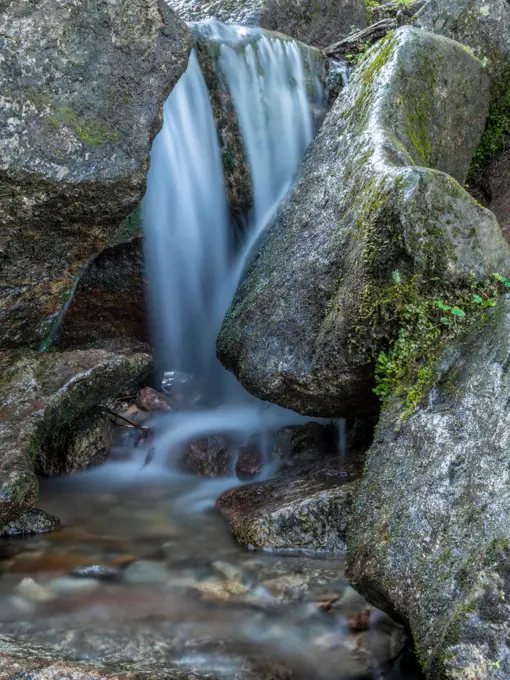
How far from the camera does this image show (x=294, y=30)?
8484 mm

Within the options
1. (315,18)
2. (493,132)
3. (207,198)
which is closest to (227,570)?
(207,198)

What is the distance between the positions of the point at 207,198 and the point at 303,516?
11.9 ft

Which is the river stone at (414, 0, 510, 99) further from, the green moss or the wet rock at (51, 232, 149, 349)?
the wet rock at (51, 232, 149, 349)

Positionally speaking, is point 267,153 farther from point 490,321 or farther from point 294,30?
point 490,321

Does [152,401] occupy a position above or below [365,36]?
below

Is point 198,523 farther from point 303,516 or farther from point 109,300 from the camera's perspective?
point 109,300

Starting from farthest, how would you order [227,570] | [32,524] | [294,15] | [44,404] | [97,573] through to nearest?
[294,15], [44,404], [32,524], [227,570], [97,573]

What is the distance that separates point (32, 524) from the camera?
4117mm

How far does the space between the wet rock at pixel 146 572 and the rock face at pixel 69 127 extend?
198 cm

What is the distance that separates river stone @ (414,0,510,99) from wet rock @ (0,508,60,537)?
5.82 meters

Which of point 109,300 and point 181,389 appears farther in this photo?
point 181,389

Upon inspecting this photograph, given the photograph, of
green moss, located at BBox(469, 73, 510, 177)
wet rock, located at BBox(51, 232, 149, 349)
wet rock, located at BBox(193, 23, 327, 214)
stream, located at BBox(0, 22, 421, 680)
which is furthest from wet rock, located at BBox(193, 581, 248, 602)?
green moss, located at BBox(469, 73, 510, 177)

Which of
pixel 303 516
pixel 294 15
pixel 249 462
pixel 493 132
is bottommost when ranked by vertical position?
pixel 249 462

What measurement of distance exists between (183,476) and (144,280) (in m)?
2.01
